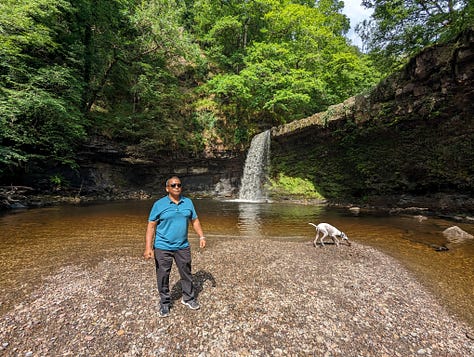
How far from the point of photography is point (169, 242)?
3342mm

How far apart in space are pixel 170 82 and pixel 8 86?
52.9 ft

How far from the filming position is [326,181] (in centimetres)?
1991

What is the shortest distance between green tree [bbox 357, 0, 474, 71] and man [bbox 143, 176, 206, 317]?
662 inches

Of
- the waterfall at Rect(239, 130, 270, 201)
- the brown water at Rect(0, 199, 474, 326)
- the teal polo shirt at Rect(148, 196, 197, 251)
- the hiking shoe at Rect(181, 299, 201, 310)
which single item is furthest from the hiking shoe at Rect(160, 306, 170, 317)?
the waterfall at Rect(239, 130, 270, 201)

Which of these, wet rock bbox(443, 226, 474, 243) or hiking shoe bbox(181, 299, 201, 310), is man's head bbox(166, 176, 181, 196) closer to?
hiking shoe bbox(181, 299, 201, 310)

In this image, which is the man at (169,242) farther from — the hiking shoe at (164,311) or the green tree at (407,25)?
the green tree at (407,25)

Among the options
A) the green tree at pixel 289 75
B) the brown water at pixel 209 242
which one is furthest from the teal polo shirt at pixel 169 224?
the green tree at pixel 289 75

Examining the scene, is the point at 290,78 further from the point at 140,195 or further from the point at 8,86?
the point at 8,86

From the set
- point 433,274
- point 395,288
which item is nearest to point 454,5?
point 433,274

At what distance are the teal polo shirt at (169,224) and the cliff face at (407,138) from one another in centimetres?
1531

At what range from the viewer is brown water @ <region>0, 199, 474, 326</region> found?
4.51 meters

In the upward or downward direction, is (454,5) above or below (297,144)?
above

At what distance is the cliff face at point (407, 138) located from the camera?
1164cm

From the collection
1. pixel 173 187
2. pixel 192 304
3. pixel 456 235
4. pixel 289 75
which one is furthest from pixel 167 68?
pixel 456 235
